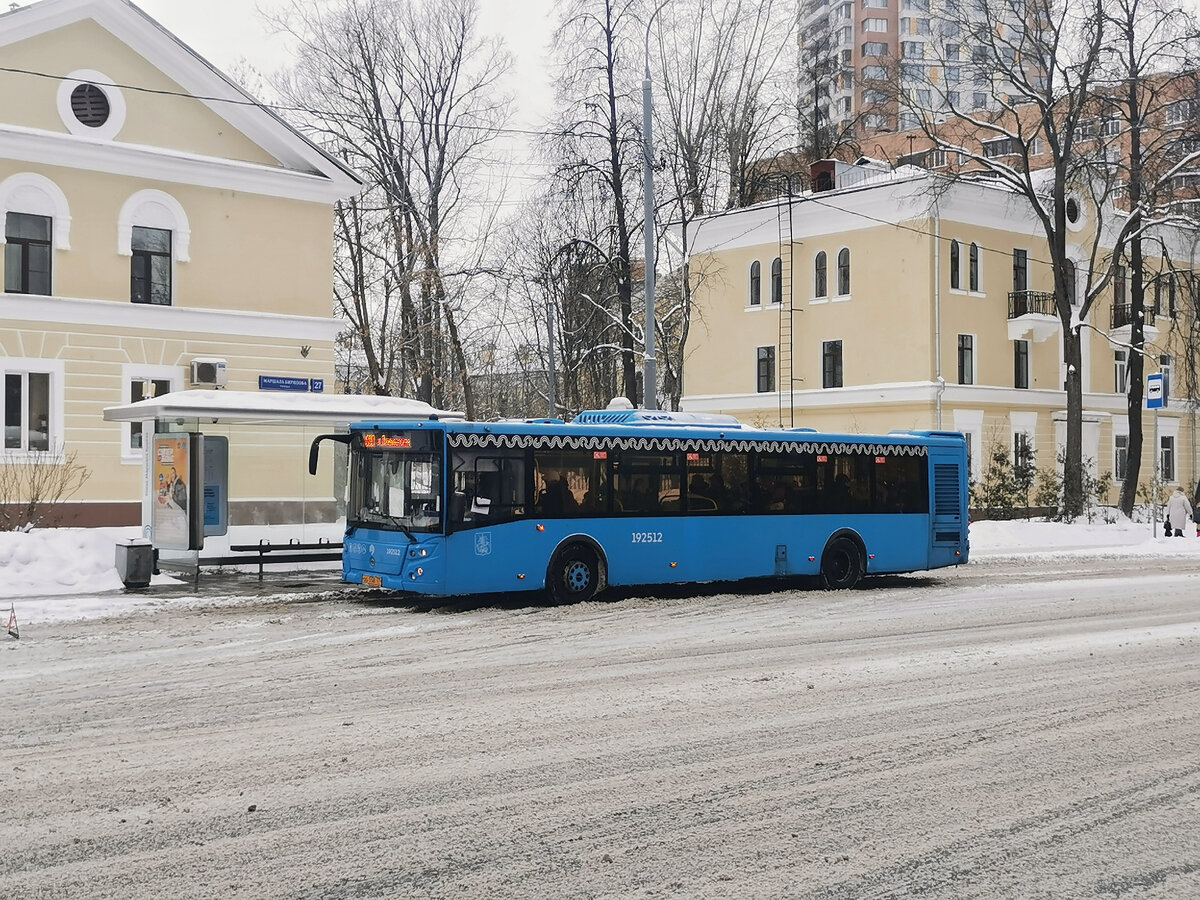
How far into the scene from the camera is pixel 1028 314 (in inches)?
1801

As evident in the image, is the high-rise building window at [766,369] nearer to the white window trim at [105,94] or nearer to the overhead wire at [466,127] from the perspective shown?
the overhead wire at [466,127]

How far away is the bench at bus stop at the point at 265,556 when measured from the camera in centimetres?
2061

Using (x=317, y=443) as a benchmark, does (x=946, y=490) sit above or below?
below

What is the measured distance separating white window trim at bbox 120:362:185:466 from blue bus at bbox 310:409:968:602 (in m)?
11.8

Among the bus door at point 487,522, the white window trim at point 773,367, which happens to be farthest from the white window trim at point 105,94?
the white window trim at point 773,367

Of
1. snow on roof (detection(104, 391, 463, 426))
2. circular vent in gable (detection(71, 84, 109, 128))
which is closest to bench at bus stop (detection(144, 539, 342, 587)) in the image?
snow on roof (detection(104, 391, 463, 426))

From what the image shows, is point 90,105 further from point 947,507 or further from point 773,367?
point 773,367

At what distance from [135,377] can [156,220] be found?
3733 millimetres

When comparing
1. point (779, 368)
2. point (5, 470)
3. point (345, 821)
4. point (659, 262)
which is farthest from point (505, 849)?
point (659, 262)

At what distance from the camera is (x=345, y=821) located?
675cm

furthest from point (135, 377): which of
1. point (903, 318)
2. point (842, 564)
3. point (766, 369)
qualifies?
point (903, 318)

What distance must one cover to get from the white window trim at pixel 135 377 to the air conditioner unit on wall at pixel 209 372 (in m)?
0.38

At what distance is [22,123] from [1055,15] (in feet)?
90.4

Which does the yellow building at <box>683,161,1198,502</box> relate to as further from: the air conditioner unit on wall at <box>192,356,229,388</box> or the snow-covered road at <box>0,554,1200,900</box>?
the snow-covered road at <box>0,554,1200,900</box>
